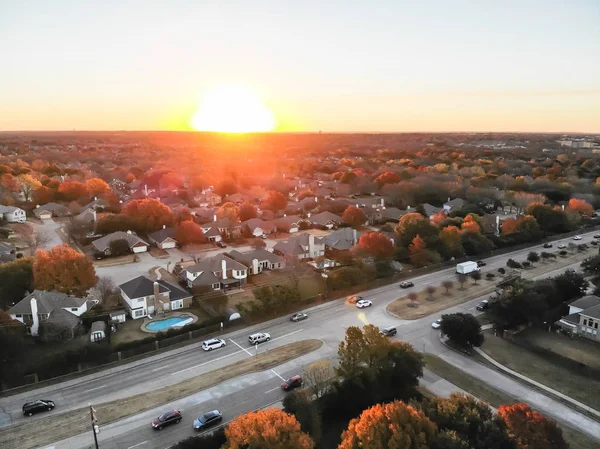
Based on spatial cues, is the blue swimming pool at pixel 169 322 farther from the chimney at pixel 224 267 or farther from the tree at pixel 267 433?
the tree at pixel 267 433

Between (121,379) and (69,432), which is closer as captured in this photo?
(69,432)

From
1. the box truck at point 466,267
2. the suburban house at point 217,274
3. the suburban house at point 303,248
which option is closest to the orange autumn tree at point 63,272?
the suburban house at point 217,274

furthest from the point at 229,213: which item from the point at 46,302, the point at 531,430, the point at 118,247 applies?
the point at 531,430

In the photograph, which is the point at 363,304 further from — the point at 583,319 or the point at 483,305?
the point at 583,319

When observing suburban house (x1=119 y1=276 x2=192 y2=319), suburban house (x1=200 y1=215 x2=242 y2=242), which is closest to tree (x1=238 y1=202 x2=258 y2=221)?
suburban house (x1=200 y1=215 x2=242 y2=242)

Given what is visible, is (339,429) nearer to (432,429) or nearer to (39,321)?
(432,429)

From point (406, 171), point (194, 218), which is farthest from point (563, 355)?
point (406, 171)

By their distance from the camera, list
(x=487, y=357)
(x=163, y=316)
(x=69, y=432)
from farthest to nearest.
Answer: (x=163, y=316) → (x=487, y=357) → (x=69, y=432)
